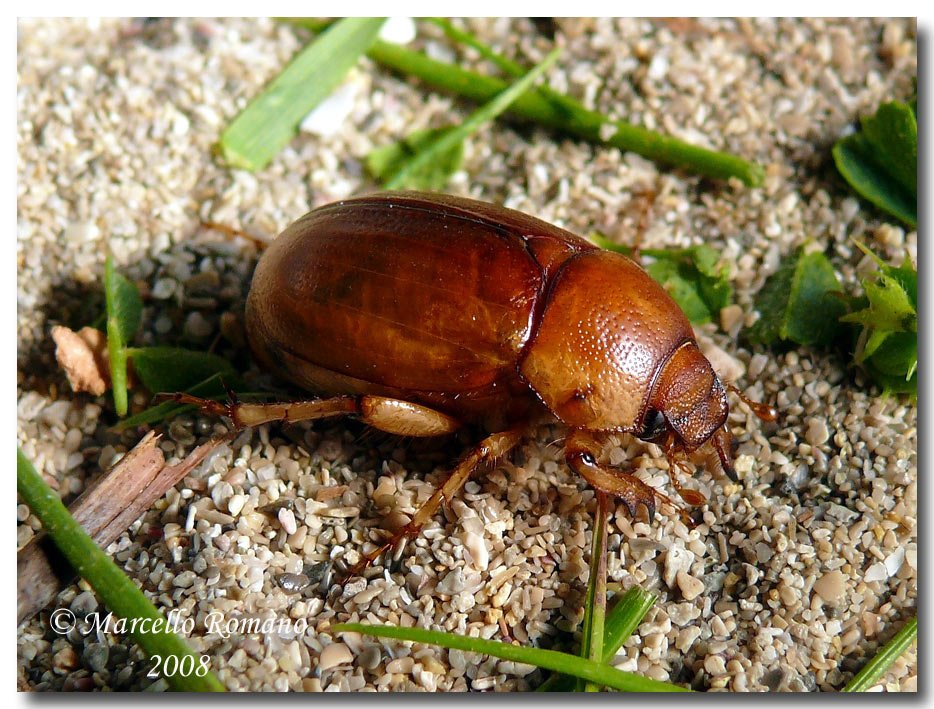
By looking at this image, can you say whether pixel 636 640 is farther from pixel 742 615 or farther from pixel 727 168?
pixel 727 168

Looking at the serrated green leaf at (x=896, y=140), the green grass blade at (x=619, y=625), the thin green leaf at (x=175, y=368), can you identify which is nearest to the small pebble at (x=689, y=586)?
the green grass blade at (x=619, y=625)

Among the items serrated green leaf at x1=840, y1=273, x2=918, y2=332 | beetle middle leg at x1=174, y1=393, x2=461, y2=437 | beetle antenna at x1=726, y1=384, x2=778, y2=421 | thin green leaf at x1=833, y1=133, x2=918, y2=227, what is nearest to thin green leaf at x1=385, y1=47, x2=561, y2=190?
beetle middle leg at x1=174, y1=393, x2=461, y2=437

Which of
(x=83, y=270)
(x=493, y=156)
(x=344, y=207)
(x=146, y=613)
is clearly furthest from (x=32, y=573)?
(x=493, y=156)

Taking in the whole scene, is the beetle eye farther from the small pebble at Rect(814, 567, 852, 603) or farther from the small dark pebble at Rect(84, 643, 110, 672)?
the small dark pebble at Rect(84, 643, 110, 672)

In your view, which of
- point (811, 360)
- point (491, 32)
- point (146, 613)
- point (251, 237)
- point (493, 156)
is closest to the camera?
point (146, 613)

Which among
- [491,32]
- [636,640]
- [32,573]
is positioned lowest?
[32,573]

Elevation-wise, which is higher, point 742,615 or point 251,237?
point 251,237

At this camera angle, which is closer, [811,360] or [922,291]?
[922,291]
